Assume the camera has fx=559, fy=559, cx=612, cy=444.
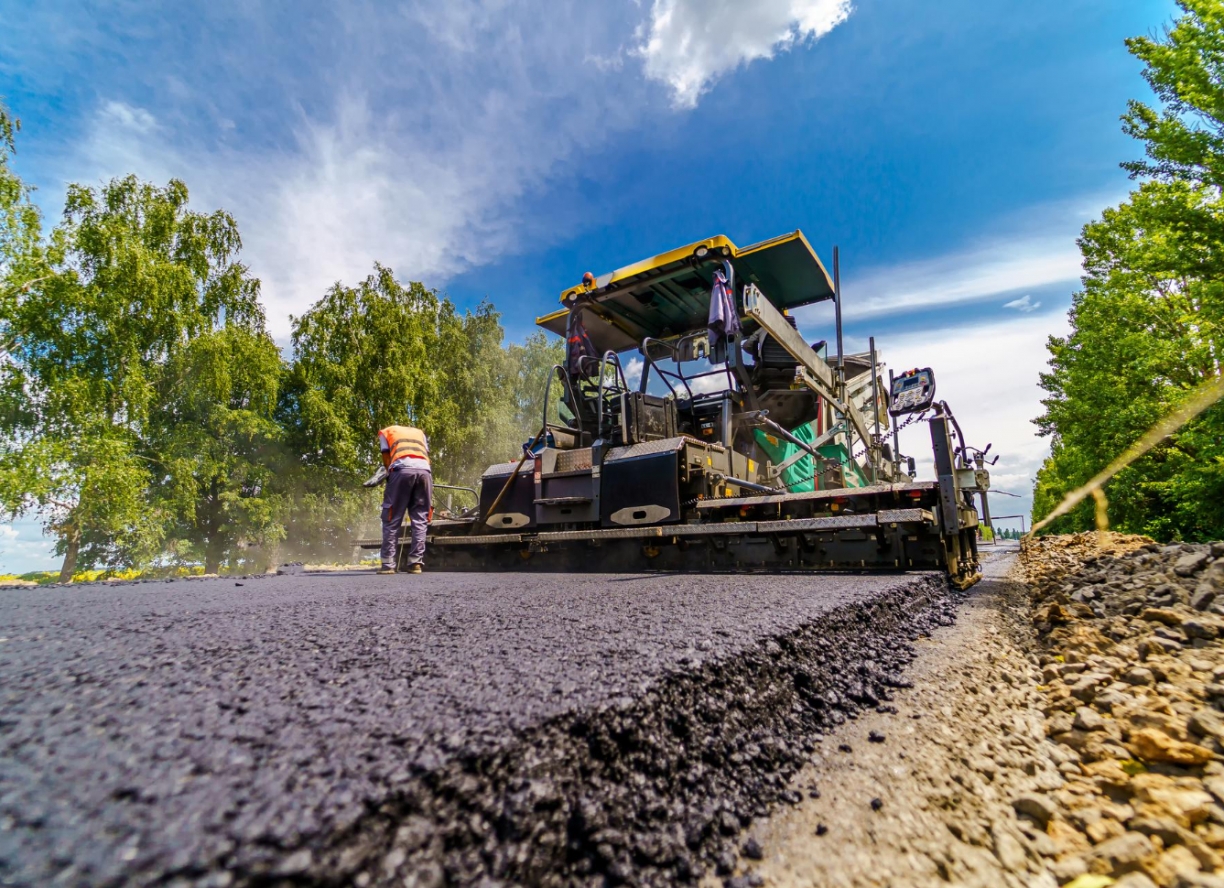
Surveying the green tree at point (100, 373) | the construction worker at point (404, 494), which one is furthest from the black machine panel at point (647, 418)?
the green tree at point (100, 373)

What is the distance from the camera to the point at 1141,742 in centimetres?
124

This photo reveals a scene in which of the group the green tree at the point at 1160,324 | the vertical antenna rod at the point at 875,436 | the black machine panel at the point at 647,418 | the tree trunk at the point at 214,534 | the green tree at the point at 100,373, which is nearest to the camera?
the black machine panel at the point at 647,418

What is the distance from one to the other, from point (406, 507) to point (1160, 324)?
50.5 ft

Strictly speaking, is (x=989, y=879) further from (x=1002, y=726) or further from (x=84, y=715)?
(x=84, y=715)

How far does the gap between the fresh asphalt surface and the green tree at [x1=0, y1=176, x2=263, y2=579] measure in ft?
49.1

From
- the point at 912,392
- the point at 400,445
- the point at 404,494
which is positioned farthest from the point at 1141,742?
the point at 912,392

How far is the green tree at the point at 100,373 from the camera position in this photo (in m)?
13.1

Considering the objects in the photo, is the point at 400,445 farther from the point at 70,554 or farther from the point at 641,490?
A: the point at 70,554

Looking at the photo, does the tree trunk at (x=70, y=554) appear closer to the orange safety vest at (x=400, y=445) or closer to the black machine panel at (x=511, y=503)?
the orange safety vest at (x=400, y=445)

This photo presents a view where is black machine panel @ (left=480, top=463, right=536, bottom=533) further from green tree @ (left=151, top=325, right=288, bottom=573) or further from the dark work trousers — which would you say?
green tree @ (left=151, top=325, right=288, bottom=573)

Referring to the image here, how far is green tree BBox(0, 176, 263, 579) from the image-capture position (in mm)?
13125

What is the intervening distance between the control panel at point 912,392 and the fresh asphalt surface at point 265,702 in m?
5.14

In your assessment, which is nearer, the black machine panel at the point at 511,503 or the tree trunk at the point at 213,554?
the black machine panel at the point at 511,503

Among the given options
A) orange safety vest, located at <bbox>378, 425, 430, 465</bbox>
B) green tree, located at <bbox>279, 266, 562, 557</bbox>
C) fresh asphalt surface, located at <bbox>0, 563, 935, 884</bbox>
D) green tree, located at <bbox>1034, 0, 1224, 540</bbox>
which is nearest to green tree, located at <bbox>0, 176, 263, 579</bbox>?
green tree, located at <bbox>279, 266, 562, 557</bbox>
